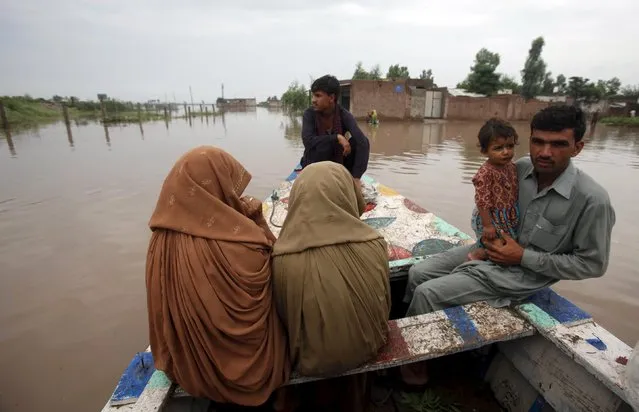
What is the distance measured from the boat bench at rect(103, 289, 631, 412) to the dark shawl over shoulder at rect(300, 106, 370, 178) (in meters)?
2.21

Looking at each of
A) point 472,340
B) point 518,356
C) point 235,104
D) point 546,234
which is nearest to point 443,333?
point 472,340

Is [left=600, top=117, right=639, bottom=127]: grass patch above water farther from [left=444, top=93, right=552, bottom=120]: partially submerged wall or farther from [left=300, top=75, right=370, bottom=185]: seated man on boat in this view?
[left=300, top=75, right=370, bottom=185]: seated man on boat

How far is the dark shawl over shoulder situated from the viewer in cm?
368

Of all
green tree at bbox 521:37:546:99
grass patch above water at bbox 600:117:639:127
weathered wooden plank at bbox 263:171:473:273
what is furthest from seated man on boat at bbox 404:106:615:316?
green tree at bbox 521:37:546:99


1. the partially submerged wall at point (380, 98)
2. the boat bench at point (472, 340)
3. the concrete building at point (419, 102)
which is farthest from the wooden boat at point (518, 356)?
the partially submerged wall at point (380, 98)

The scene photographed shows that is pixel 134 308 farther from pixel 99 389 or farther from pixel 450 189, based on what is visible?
pixel 450 189

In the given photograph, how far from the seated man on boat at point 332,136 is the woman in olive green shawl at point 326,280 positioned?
2085 mm

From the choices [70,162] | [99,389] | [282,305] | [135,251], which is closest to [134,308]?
[99,389]

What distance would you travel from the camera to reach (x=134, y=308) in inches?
140

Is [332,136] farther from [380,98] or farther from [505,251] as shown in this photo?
[380,98]

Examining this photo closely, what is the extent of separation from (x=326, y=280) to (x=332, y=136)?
243 centimetres

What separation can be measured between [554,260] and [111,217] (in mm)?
6628

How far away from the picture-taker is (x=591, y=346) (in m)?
1.62

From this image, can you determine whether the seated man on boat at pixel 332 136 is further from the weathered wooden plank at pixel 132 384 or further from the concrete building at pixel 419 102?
the concrete building at pixel 419 102
